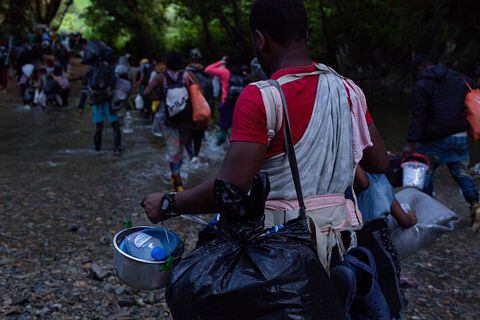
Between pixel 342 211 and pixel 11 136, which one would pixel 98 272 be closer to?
pixel 342 211

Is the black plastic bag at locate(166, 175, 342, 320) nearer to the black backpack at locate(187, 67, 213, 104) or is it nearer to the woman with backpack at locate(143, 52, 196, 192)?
the woman with backpack at locate(143, 52, 196, 192)

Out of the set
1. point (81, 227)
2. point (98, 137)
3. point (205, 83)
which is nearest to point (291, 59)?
point (81, 227)

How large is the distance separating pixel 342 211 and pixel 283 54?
2.10 ft

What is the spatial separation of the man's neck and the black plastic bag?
483mm

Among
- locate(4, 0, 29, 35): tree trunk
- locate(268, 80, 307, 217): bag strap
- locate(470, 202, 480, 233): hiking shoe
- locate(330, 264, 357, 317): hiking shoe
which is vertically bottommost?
locate(470, 202, 480, 233): hiking shoe

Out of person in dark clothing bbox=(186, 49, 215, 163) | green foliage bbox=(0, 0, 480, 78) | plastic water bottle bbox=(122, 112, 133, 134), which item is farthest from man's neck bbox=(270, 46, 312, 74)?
green foliage bbox=(0, 0, 480, 78)

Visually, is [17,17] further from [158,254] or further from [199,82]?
[158,254]

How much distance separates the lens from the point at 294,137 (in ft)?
6.24

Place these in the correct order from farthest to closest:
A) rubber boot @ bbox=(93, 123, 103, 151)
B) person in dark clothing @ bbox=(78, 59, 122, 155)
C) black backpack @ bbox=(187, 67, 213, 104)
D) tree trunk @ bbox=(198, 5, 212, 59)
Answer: tree trunk @ bbox=(198, 5, 212, 59) < rubber boot @ bbox=(93, 123, 103, 151) < black backpack @ bbox=(187, 67, 213, 104) < person in dark clothing @ bbox=(78, 59, 122, 155)

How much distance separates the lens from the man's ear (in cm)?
203

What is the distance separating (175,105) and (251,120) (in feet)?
15.9

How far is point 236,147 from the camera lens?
183 centimetres

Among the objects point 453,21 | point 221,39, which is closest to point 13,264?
point 453,21

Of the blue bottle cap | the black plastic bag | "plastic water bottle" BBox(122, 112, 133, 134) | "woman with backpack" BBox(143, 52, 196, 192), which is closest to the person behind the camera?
the black plastic bag
